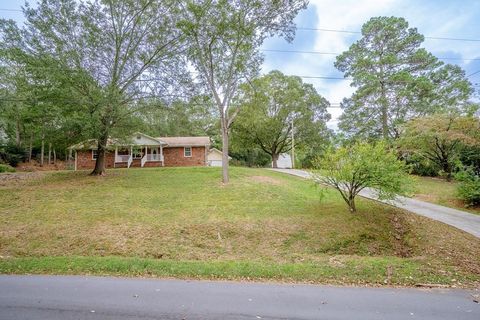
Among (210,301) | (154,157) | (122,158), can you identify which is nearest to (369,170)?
(210,301)

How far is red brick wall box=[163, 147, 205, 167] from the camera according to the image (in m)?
28.2

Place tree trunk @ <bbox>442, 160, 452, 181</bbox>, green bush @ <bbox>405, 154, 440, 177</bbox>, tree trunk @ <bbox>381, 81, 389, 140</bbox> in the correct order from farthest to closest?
tree trunk @ <bbox>381, 81, 389, 140</bbox>, green bush @ <bbox>405, 154, 440, 177</bbox>, tree trunk @ <bbox>442, 160, 452, 181</bbox>

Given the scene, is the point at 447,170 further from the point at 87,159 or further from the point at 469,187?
the point at 87,159

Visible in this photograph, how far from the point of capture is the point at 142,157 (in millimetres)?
27453

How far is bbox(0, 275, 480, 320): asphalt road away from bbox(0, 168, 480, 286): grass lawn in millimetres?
607

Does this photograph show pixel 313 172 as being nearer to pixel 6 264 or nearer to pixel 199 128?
pixel 6 264

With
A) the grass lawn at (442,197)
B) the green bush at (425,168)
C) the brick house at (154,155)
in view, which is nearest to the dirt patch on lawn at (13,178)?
the brick house at (154,155)

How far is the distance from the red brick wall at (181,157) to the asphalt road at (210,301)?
2258 centimetres

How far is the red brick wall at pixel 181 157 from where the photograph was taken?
1109 inches

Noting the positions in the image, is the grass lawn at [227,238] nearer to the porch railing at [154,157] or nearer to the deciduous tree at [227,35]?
the deciduous tree at [227,35]

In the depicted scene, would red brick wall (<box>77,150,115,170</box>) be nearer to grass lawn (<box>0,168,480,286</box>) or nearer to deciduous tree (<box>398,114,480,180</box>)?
grass lawn (<box>0,168,480,286</box>)

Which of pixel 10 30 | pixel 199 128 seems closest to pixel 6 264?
pixel 10 30

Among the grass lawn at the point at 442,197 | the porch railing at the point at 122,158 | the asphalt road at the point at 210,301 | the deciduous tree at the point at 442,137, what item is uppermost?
the deciduous tree at the point at 442,137

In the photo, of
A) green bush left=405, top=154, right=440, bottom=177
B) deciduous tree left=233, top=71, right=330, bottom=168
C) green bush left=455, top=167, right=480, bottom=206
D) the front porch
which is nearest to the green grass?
green bush left=455, top=167, right=480, bottom=206
